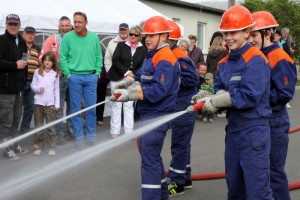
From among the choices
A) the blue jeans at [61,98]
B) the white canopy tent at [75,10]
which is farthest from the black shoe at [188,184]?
the white canopy tent at [75,10]

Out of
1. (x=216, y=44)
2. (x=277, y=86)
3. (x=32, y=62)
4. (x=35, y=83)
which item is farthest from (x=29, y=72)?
(x=216, y=44)

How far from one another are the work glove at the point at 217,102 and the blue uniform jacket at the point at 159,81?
0.84 m

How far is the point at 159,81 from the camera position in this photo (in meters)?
4.64

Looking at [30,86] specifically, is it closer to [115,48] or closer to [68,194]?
[115,48]

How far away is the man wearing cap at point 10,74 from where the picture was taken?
6.98 m

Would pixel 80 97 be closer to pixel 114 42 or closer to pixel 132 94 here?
pixel 114 42

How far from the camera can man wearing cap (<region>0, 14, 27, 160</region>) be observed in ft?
22.9

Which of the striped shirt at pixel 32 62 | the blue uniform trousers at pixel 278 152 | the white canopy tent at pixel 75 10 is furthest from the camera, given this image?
the white canopy tent at pixel 75 10

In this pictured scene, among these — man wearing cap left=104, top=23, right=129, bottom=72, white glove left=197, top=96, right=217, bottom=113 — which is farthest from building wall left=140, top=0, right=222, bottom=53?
white glove left=197, top=96, right=217, bottom=113

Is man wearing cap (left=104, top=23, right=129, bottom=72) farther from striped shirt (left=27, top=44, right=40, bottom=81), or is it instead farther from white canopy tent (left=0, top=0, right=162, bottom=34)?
striped shirt (left=27, top=44, right=40, bottom=81)

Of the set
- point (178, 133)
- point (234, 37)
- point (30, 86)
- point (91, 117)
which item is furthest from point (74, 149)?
point (234, 37)

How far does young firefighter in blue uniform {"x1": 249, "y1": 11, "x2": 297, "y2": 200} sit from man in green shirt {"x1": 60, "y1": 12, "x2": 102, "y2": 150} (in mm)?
3979

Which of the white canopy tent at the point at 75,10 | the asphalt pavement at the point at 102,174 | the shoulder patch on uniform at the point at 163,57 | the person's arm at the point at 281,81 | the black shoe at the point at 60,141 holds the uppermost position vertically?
the white canopy tent at the point at 75,10

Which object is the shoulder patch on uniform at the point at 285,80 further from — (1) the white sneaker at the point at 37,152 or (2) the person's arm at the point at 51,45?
(2) the person's arm at the point at 51,45
